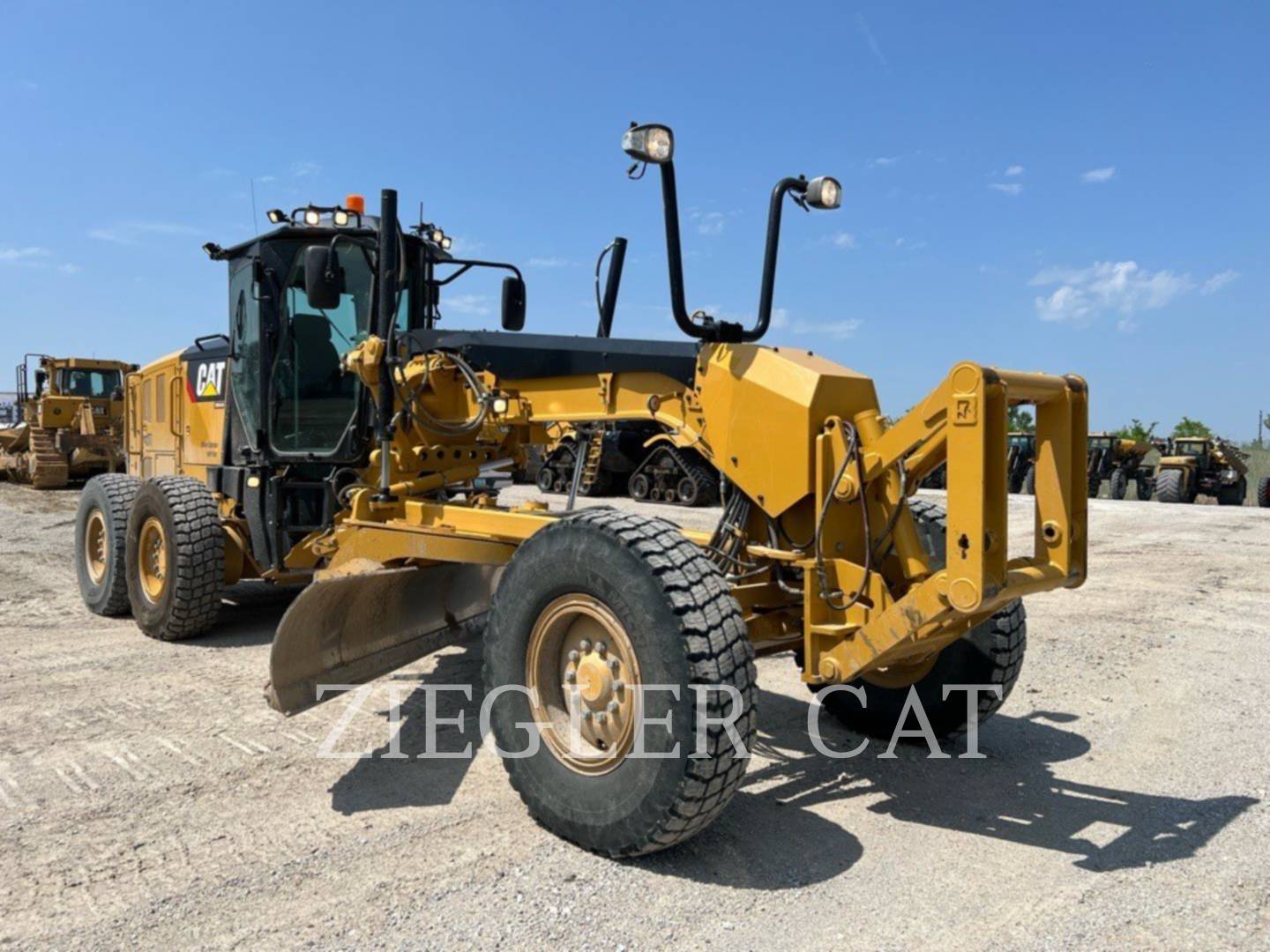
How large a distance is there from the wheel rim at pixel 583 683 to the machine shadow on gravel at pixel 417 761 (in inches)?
24.4

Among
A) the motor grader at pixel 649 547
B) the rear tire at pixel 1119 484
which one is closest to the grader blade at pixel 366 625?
the motor grader at pixel 649 547

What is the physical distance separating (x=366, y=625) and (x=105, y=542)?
12.0 ft

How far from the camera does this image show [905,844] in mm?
3414

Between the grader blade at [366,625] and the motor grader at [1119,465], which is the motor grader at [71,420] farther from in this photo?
the motor grader at [1119,465]

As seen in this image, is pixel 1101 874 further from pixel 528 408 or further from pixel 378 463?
pixel 378 463

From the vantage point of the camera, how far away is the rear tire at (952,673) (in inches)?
161

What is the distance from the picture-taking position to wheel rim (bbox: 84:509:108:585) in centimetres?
→ 752

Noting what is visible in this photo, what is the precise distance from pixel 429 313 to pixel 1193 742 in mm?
5110

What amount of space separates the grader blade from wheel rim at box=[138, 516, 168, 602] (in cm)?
237

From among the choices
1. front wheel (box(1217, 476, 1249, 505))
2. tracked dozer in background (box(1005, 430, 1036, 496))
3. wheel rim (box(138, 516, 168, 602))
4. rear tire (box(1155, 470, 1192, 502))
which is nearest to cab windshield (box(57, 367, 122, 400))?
wheel rim (box(138, 516, 168, 602))

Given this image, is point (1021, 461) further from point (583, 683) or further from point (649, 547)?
point (649, 547)

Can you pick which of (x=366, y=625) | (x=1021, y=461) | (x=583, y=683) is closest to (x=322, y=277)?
(x=366, y=625)

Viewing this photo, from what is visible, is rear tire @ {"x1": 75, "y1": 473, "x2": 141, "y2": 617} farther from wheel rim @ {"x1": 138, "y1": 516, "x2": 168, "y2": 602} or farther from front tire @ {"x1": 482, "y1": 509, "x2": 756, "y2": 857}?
front tire @ {"x1": 482, "y1": 509, "x2": 756, "y2": 857}

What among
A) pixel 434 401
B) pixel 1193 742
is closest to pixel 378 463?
pixel 434 401
